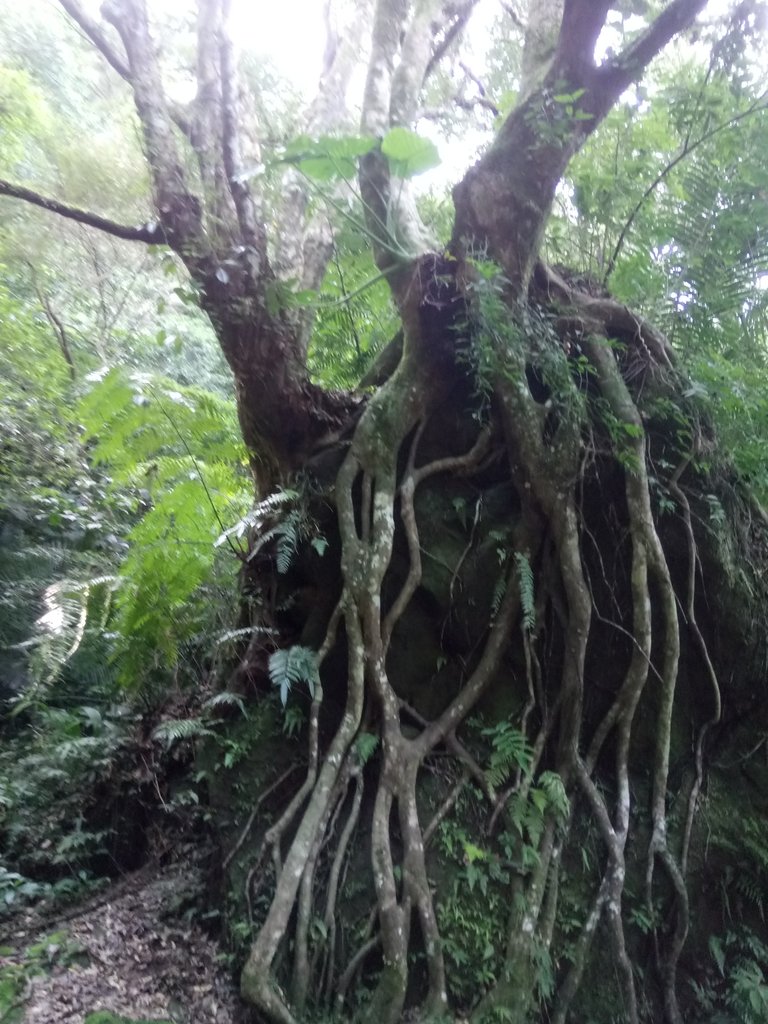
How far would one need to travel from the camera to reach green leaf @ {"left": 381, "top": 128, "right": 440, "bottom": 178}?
11.8 feet

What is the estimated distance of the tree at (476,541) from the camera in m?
3.21

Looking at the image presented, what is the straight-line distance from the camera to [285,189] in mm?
5949

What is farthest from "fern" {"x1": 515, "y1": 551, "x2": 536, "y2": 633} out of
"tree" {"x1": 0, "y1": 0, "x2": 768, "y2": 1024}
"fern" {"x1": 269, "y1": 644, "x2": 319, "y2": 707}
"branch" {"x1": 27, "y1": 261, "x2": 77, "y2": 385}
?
"branch" {"x1": 27, "y1": 261, "x2": 77, "y2": 385}

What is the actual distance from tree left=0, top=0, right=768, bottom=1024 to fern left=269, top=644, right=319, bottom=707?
0.04 feet

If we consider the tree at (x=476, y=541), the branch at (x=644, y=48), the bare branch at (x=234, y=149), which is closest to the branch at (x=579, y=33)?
the tree at (x=476, y=541)

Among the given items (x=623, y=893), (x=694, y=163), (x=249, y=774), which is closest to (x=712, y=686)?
(x=623, y=893)

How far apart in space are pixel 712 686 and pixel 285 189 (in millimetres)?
4949

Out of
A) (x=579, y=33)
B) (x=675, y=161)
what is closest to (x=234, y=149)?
(x=579, y=33)

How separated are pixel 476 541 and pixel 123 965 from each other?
2.62 m

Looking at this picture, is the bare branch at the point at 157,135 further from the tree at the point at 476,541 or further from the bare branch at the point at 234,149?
the bare branch at the point at 234,149

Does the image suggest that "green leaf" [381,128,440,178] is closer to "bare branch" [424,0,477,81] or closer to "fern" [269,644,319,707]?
"fern" [269,644,319,707]

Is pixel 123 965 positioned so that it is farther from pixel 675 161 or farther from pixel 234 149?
pixel 675 161

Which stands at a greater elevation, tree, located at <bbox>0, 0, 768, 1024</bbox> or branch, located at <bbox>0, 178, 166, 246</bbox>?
branch, located at <bbox>0, 178, 166, 246</bbox>

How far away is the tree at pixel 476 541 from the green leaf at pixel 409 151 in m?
0.01
